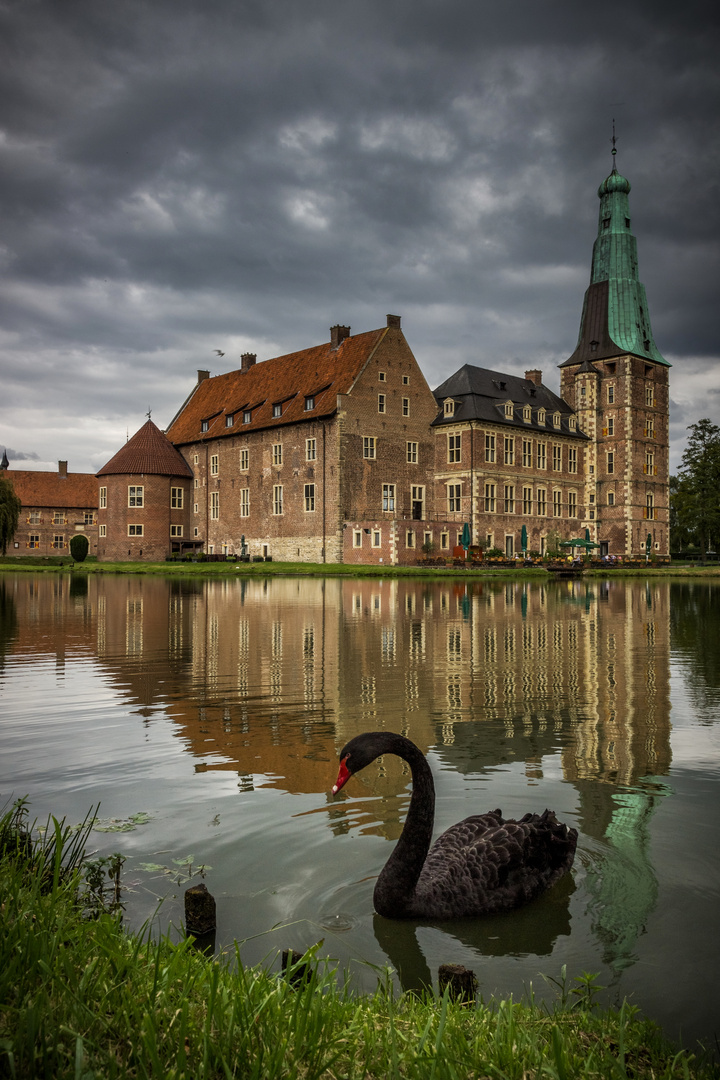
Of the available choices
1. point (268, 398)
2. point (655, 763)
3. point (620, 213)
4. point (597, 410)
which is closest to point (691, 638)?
point (655, 763)

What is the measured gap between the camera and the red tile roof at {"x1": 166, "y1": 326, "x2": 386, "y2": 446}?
55.1 meters

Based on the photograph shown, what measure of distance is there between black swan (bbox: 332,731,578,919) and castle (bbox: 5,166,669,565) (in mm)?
46098

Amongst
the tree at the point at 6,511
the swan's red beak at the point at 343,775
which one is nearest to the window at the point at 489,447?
the tree at the point at 6,511

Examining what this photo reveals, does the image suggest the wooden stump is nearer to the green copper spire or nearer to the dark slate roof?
the dark slate roof

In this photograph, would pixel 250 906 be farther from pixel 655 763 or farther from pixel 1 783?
pixel 655 763

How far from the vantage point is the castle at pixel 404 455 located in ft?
178

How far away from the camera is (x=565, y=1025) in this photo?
2.89 m

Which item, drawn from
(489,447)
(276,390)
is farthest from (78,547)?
(489,447)

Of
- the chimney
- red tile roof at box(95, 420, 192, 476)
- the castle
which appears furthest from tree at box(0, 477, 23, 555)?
the chimney

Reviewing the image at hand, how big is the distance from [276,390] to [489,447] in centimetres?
1632

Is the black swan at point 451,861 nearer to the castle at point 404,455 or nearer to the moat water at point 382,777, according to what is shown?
the moat water at point 382,777

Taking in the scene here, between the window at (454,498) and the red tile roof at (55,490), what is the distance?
1768 inches

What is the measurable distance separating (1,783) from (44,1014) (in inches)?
168

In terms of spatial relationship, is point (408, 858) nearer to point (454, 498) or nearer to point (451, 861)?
point (451, 861)
